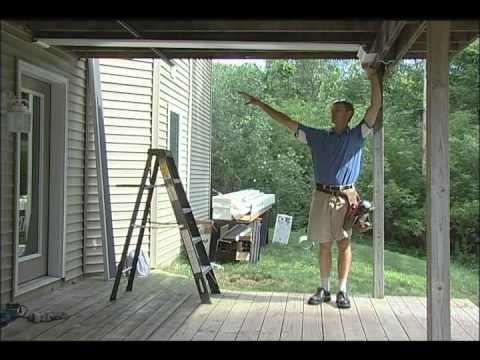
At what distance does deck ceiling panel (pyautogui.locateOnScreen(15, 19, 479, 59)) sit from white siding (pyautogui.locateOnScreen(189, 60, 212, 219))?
13.6 ft

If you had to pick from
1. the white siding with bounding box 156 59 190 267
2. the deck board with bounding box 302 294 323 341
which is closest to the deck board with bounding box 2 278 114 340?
the white siding with bounding box 156 59 190 267

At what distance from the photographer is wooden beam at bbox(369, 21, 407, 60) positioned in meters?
3.92

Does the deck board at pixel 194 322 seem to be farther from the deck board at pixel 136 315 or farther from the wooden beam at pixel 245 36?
the wooden beam at pixel 245 36

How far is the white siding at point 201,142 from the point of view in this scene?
9391mm

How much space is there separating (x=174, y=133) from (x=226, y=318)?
4.36 m

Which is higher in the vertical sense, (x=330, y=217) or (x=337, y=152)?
(x=337, y=152)

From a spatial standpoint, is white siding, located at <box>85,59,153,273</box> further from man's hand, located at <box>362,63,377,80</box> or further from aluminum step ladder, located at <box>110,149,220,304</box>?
man's hand, located at <box>362,63,377,80</box>

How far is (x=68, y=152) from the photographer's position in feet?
17.9

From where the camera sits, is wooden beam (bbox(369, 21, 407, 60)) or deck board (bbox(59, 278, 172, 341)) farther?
wooden beam (bbox(369, 21, 407, 60))

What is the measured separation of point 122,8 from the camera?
8.70 feet

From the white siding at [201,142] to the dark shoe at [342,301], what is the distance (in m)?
4.77

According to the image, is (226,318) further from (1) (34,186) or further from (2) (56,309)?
(1) (34,186)

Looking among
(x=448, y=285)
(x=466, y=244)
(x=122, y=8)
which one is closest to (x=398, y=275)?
(x=466, y=244)

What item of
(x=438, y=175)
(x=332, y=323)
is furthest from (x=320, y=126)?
(x=438, y=175)
